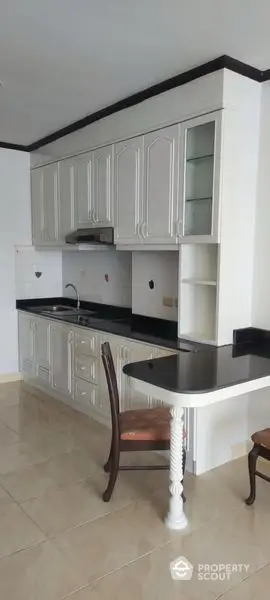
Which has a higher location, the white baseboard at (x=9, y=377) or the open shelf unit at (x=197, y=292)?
the open shelf unit at (x=197, y=292)

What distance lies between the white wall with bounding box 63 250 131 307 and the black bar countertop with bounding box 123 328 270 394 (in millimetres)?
1532

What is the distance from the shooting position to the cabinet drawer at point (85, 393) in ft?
12.5

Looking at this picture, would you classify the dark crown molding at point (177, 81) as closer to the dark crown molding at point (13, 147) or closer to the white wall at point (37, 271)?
the dark crown molding at point (13, 147)

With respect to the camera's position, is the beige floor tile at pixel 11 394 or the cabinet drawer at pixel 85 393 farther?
the beige floor tile at pixel 11 394

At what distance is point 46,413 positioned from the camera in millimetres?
4051

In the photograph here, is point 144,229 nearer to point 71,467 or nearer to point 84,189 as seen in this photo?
point 84,189

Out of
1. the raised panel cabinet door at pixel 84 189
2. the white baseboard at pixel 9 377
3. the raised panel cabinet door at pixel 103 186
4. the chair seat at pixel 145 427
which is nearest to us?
the chair seat at pixel 145 427

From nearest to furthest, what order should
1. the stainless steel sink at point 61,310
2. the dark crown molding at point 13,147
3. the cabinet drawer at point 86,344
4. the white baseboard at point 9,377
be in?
the cabinet drawer at point 86,344 < the stainless steel sink at point 61,310 < the dark crown molding at point 13,147 < the white baseboard at point 9,377

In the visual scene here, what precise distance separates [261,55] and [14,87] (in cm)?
170

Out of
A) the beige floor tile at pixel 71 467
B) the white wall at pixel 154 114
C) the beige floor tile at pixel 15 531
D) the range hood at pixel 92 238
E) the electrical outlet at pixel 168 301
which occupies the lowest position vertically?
the beige floor tile at pixel 71 467

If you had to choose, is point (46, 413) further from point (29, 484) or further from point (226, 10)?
point (226, 10)

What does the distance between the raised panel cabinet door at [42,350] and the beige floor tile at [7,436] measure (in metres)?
0.92

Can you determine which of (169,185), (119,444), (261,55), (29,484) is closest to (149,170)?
(169,185)

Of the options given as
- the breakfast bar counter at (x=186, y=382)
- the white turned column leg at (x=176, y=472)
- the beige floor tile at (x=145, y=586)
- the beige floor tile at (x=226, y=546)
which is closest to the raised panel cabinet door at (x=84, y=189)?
the breakfast bar counter at (x=186, y=382)
